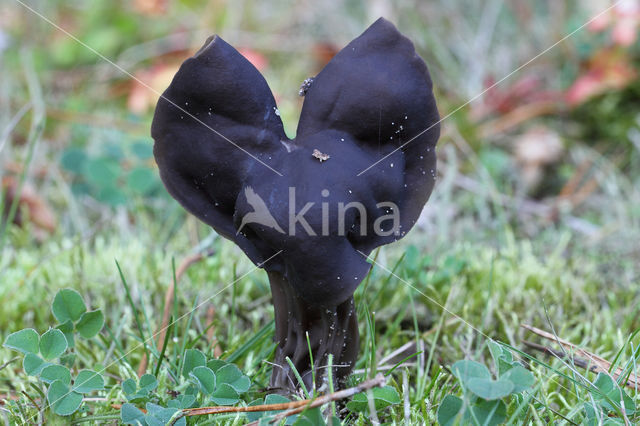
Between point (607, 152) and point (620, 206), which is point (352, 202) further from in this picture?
point (607, 152)

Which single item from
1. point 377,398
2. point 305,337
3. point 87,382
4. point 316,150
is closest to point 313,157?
point 316,150

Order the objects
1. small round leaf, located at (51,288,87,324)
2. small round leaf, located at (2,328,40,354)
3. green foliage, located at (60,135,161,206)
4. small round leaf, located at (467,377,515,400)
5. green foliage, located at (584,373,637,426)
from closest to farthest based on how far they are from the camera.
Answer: small round leaf, located at (467,377,515,400), green foliage, located at (584,373,637,426), small round leaf, located at (2,328,40,354), small round leaf, located at (51,288,87,324), green foliage, located at (60,135,161,206)

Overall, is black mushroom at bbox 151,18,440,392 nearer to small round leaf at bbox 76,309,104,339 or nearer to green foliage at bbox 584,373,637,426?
small round leaf at bbox 76,309,104,339

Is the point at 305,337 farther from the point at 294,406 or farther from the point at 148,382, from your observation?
the point at 148,382

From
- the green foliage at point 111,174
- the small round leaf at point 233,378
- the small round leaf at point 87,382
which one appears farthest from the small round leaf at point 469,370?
the green foliage at point 111,174

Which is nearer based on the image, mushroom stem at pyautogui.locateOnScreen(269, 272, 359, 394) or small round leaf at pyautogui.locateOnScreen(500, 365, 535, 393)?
small round leaf at pyautogui.locateOnScreen(500, 365, 535, 393)


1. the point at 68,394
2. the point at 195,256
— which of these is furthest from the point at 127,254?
the point at 68,394

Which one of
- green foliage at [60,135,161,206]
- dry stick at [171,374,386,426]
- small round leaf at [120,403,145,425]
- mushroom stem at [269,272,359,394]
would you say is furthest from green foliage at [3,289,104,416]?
green foliage at [60,135,161,206]

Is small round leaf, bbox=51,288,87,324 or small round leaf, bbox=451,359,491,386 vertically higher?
small round leaf, bbox=51,288,87,324
